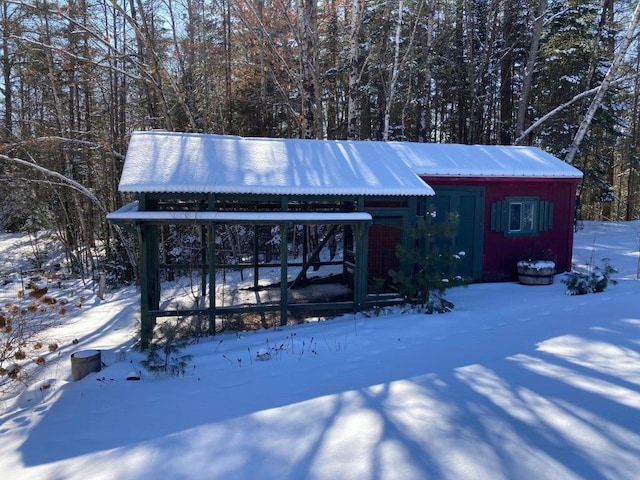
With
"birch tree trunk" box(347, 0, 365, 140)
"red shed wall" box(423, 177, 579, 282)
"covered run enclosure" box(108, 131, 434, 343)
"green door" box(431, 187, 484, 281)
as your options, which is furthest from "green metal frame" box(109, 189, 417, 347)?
"birch tree trunk" box(347, 0, 365, 140)

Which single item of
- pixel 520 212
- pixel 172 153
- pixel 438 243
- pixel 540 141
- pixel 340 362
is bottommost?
pixel 340 362

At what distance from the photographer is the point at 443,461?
3.04 meters

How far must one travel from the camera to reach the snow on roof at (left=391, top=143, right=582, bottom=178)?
368 inches

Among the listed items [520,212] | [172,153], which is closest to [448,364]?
[172,153]

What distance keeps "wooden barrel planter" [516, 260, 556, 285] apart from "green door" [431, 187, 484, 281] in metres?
0.89

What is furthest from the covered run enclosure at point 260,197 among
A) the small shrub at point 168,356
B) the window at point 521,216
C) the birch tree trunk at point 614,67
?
the birch tree trunk at point 614,67

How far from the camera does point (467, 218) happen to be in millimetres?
9602

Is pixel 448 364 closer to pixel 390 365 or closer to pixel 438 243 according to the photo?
pixel 390 365

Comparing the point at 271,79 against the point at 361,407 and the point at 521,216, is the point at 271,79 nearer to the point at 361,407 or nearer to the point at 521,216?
the point at 521,216

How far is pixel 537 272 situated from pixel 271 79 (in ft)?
39.0

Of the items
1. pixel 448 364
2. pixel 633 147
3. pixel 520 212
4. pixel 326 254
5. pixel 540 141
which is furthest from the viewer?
pixel 633 147

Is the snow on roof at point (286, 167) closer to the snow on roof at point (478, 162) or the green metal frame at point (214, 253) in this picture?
the snow on roof at point (478, 162)

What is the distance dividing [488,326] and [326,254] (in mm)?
8438

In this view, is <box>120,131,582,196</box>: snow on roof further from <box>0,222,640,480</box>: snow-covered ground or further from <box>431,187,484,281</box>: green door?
<box>0,222,640,480</box>: snow-covered ground
